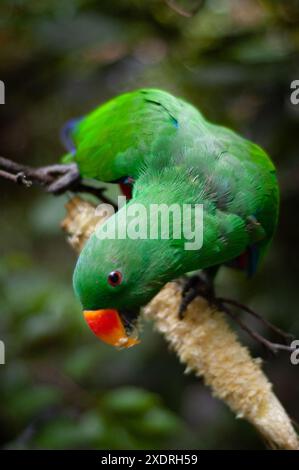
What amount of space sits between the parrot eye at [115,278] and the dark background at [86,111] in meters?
0.83

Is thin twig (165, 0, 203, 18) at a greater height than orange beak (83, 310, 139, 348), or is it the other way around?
thin twig (165, 0, 203, 18)

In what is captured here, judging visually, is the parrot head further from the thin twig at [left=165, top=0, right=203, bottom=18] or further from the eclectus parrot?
the thin twig at [left=165, top=0, right=203, bottom=18]

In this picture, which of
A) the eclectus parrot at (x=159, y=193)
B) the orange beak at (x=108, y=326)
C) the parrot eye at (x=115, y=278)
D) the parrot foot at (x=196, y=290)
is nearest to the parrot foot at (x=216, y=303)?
the parrot foot at (x=196, y=290)

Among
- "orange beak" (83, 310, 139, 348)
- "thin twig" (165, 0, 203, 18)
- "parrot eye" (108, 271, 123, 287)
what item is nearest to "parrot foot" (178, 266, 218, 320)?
"orange beak" (83, 310, 139, 348)

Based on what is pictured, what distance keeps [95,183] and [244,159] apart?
29.8 inches

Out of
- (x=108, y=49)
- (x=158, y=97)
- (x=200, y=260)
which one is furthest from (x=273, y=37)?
(x=200, y=260)

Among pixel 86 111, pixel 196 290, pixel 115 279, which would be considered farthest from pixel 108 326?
pixel 86 111

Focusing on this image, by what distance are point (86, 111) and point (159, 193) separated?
1.42 m

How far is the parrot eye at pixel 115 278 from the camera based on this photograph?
170 cm

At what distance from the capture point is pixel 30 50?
3.22 metres

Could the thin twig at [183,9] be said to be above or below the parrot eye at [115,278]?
above

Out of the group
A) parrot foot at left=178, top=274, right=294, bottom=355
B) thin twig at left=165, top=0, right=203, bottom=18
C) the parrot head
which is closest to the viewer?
the parrot head

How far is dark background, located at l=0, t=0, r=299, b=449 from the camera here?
253cm

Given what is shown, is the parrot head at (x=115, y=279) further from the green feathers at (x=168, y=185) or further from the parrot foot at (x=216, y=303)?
the parrot foot at (x=216, y=303)
